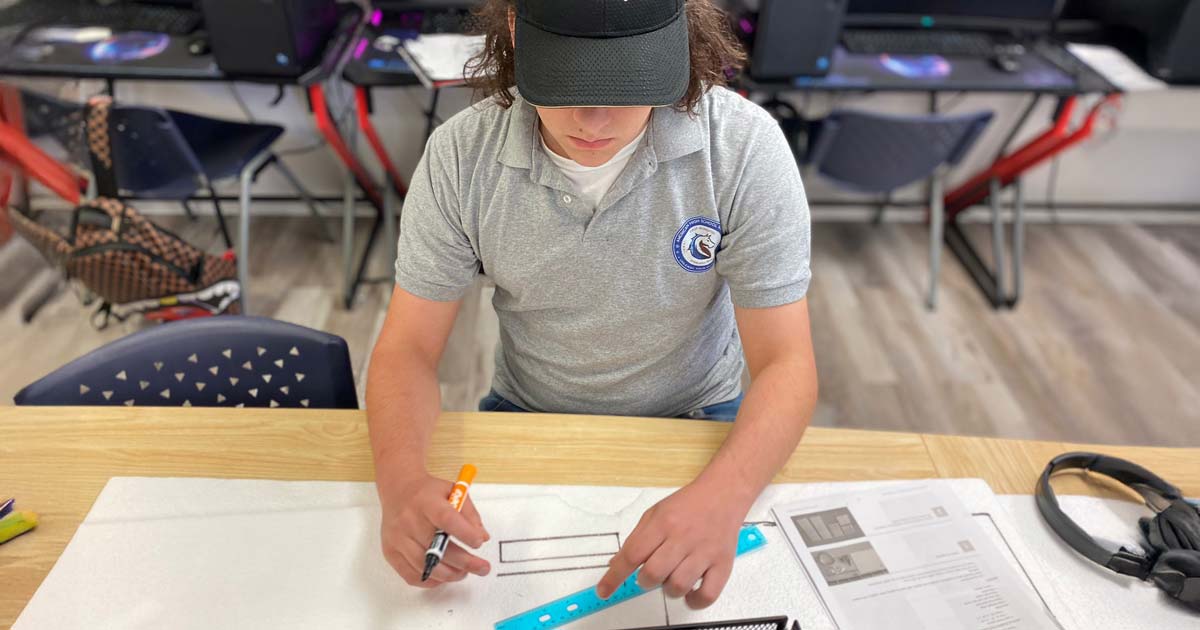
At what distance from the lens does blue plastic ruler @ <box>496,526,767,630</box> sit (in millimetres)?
776

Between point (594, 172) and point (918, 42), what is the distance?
6.26 feet

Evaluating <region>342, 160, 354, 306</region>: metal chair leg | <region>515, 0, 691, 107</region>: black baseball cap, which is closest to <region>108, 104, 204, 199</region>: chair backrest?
<region>342, 160, 354, 306</region>: metal chair leg

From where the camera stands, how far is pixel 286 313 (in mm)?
2451

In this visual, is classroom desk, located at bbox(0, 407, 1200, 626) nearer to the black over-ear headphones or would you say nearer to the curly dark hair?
the black over-ear headphones

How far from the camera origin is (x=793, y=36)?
2150mm

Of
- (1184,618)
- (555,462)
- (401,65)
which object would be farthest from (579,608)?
(401,65)

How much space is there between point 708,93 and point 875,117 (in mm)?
1238

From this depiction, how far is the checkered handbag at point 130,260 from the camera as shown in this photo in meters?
1.83

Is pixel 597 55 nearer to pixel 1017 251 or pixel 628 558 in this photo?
pixel 628 558

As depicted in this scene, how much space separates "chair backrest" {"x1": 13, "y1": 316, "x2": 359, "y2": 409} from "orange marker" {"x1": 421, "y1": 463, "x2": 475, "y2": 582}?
0.34 metres

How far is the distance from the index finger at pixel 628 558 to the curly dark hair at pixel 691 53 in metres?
0.49

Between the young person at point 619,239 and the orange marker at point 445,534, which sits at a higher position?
the young person at point 619,239

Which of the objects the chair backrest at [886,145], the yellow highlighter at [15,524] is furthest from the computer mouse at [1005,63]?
the yellow highlighter at [15,524]

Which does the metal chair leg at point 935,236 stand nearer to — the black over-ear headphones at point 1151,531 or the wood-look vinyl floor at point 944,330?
the wood-look vinyl floor at point 944,330
